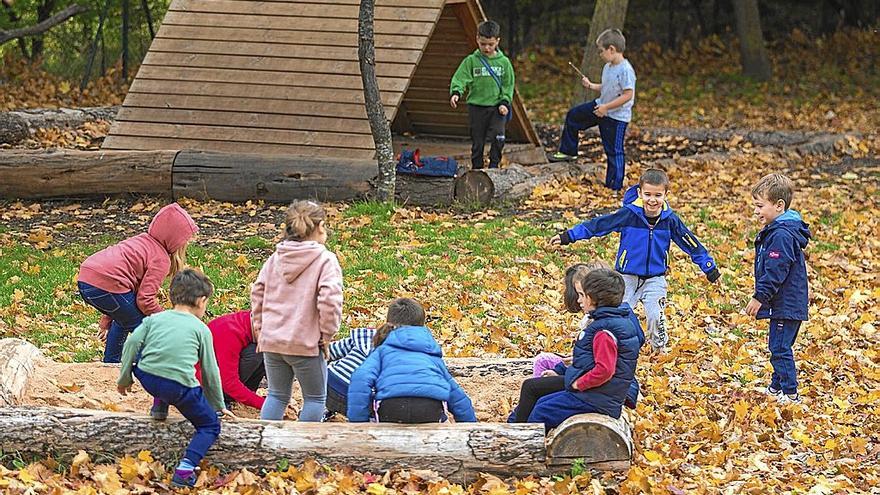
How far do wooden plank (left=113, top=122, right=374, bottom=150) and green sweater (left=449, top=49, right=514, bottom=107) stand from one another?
1.17 m

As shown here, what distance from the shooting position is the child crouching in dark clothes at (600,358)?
552 centimetres

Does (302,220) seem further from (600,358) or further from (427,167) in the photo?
(427,167)

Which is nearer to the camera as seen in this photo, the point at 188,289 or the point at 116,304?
the point at 188,289

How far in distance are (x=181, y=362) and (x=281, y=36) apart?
879 cm

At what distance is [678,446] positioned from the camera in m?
6.12

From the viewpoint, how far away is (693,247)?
287 inches

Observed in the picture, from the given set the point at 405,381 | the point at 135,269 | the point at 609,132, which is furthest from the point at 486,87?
the point at 405,381

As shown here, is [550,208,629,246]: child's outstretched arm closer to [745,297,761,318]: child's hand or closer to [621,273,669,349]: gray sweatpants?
[621,273,669,349]: gray sweatpants

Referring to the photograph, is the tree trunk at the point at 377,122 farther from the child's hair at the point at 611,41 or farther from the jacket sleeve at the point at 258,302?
the jacket sleeve at the point at 258,302

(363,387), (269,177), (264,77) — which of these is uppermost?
(264,77)

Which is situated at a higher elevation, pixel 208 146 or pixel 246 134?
pixel 246 134

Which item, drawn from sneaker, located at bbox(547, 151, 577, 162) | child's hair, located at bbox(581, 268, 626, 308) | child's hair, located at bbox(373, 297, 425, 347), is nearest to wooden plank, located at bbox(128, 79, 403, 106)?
sneaker, located at bbox(547, 151, 577, 162)

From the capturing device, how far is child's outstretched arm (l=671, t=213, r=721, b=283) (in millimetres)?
7211

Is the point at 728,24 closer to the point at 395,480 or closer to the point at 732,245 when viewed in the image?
the point at 732,245
